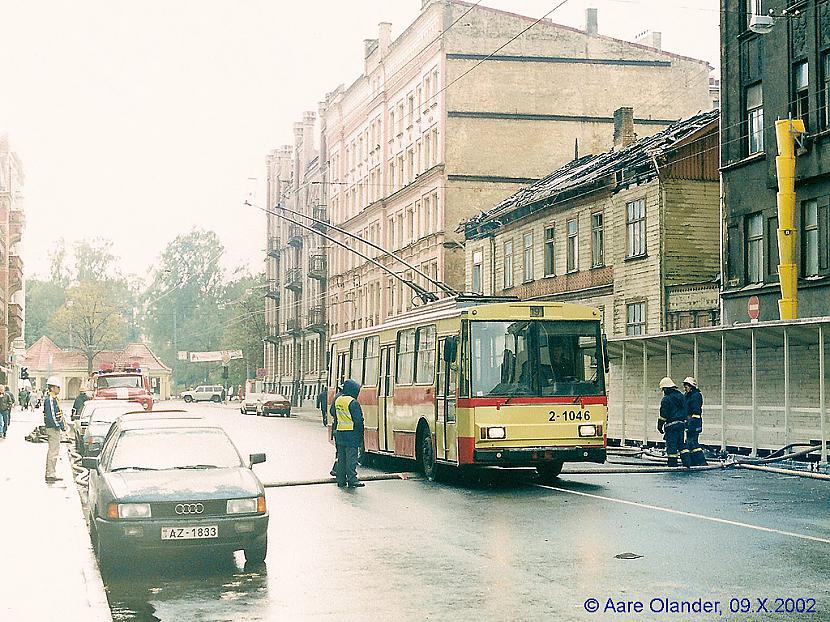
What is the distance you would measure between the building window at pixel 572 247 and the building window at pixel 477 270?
1019cm

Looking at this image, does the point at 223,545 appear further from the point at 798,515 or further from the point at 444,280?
the point at 444,280

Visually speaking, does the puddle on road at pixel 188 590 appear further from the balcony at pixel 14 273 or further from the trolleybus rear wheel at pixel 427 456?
the balcony at pixel 14 273

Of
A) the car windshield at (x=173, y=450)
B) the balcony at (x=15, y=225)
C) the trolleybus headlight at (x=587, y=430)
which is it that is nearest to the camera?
the car windshield at (x=173, y=450)

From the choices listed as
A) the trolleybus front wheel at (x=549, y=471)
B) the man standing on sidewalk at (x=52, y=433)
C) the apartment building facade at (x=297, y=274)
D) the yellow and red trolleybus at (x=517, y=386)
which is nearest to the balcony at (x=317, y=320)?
the apartment building facade at (x=297, y=274)

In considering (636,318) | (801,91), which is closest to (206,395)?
(636,318)

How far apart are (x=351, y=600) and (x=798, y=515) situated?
26.6ft

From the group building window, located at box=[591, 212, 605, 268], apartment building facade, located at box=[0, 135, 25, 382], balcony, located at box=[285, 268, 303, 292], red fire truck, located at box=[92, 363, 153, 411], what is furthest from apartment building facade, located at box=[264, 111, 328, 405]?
building window, located at box=[591, 212, 605, 268]

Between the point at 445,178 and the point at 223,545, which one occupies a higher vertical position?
the point at 445,178

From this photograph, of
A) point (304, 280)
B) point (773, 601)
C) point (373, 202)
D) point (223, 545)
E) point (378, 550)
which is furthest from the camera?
point (304, 280)

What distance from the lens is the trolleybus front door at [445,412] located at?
21922 mm

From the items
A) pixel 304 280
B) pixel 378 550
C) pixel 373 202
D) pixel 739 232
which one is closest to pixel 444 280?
pixel 373 202

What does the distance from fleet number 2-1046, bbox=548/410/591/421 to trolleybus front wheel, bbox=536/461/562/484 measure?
4.43ft

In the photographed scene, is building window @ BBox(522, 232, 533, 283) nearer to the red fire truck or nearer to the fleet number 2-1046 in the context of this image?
the red fire truck

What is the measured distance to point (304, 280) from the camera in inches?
3898
